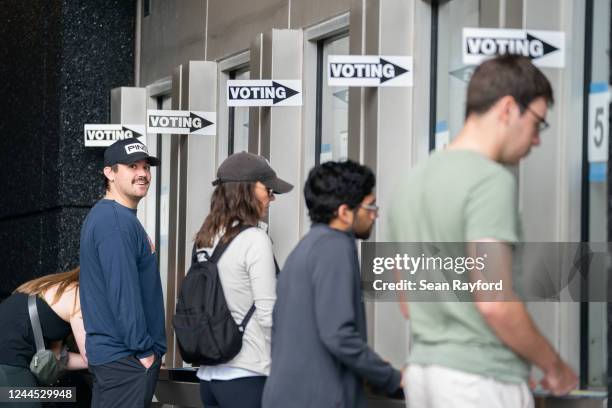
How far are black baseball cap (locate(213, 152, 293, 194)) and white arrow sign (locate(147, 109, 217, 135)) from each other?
233 centimetres

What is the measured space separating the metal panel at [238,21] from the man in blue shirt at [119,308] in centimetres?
157

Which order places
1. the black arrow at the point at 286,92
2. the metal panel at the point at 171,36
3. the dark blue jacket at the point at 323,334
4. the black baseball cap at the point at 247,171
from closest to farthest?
the dark blue jacket at the point at 323,334 < the black baseball cap at the point at 247,171 < the black arrow at the point at 286,92 < the metal panel at the point at 171,36

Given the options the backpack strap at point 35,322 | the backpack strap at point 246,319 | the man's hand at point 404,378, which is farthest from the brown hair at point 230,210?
the backpack strap at point 35,322

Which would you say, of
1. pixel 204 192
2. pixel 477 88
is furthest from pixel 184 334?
pixel 204 192

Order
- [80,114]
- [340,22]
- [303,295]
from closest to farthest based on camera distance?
[303,295]
[340,22]
[80,114]

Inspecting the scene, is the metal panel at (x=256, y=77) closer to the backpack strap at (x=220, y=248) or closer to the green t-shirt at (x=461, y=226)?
the backpack strap at (x=220, y=248)

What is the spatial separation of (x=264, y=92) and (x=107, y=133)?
88.3 inches

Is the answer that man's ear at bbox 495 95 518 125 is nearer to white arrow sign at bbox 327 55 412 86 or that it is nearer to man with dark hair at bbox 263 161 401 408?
man with dark hair at bbox 263 161 401 408

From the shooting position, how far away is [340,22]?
19.1 feet

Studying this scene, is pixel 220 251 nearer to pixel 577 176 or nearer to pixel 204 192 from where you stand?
pixel 577 176

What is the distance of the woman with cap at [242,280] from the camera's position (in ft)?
14.2

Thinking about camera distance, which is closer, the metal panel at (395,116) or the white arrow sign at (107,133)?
the metal panel at (395,116)

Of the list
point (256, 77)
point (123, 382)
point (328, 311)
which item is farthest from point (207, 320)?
point (256, 77)

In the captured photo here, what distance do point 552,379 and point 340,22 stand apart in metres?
A: 2.98
